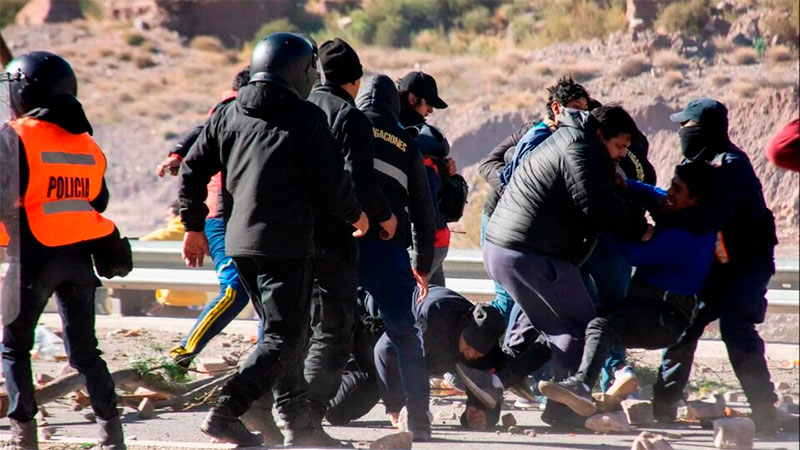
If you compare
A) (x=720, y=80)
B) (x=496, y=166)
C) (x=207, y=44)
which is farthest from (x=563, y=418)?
(x=207, y=44)

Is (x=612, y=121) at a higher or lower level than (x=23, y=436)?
higher

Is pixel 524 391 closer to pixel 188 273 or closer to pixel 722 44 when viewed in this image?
pixel 188 273

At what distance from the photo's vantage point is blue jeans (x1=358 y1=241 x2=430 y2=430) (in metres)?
6.33

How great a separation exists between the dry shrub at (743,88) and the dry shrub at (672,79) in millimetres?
1126

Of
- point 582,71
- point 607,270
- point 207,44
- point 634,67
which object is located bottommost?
point 207,44

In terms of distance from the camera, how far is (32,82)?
568 centimetres

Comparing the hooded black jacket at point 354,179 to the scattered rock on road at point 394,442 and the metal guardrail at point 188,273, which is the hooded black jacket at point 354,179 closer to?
the scattered rock on road at point 394,442

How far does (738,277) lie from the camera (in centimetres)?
672

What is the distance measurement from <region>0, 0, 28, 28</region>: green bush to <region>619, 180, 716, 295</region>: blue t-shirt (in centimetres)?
3308

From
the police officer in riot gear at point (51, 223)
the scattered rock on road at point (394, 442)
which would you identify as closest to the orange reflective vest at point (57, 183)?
the police officer in riot gear at point (51, 223)

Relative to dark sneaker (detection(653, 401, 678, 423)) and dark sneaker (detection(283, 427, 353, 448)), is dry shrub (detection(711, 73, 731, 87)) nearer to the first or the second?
dark sneaker (detection(653, 401, 678, 423))

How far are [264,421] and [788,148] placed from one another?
2.80 meters

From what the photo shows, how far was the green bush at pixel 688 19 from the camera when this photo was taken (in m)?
25.4

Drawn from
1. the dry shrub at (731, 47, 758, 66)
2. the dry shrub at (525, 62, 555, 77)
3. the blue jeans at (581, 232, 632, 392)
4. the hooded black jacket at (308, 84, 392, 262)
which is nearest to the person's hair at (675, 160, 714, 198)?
the blue jeans at (581, 232, 632, 392)
